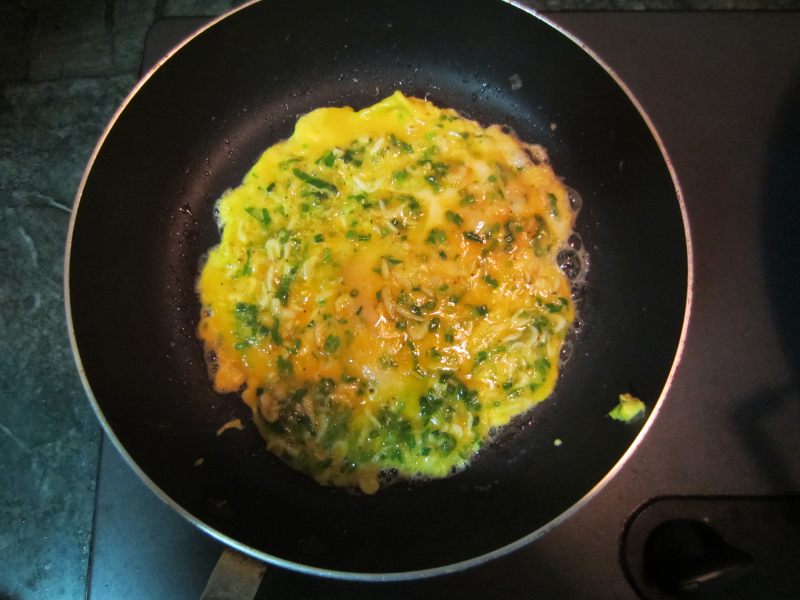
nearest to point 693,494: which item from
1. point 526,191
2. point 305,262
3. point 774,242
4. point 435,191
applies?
point 774,242

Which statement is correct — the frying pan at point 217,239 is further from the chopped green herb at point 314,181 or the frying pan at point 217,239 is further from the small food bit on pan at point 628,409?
the chopped green herb at point 314,181

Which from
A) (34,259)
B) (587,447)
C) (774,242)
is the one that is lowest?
(34,259)

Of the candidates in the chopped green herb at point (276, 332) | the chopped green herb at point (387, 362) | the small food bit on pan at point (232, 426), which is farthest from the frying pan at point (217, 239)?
the chopped green herb at point (387, 362)

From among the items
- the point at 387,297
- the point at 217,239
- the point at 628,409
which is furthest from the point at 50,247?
the point at 628,409

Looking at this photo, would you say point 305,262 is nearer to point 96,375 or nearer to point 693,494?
point 96,375

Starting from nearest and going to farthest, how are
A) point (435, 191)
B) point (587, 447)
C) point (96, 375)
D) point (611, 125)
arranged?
1. point (96, 375)
2. point (587, 447)
3. point (611, 125)
4. point (435, 191)
